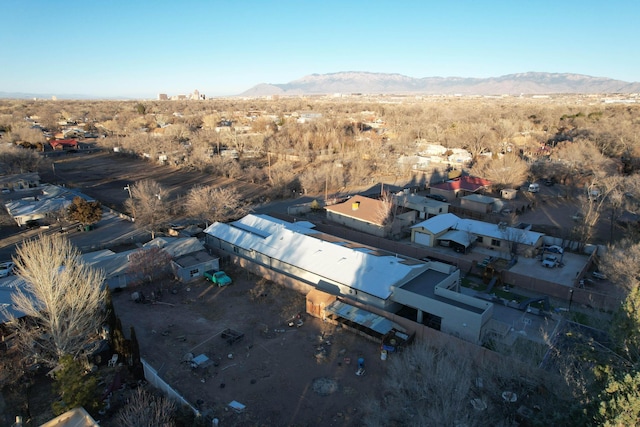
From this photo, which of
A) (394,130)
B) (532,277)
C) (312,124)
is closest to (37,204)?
(532,277)

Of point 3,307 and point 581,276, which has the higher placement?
point 3,307

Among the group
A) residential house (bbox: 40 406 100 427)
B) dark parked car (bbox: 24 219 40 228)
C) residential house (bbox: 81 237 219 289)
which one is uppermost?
residential house (bbox: 40 406 100 427)

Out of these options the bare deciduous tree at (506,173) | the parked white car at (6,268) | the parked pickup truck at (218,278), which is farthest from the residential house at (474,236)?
the parked white car at (6,268)

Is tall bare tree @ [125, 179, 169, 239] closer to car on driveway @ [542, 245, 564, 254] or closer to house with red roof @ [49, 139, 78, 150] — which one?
car on driveway @ [542, 245, 564, 254]

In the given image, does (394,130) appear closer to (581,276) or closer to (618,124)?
(618,124)

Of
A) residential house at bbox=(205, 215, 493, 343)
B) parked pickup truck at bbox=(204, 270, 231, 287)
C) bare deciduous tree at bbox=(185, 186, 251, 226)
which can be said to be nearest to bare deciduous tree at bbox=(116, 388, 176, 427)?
residential house at bbox=(205, 215, 493, 343)

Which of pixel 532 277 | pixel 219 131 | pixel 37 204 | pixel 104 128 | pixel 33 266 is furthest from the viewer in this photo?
pixel 104 128
